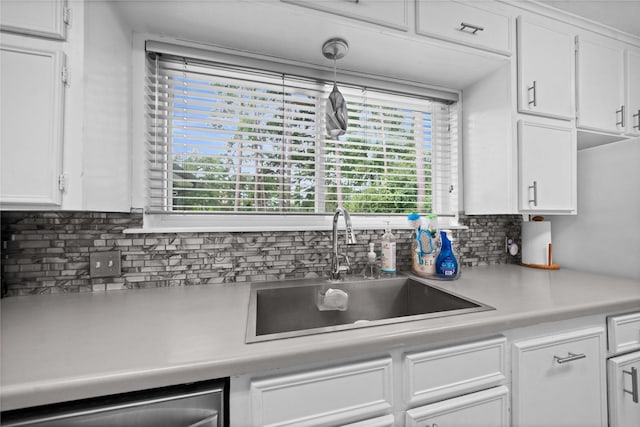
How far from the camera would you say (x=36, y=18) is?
77cm

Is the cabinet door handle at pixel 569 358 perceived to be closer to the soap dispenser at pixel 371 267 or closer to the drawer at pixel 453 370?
the drawer at pixel 453 370

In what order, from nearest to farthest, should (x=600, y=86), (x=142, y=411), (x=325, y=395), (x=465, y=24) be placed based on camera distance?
(x=142, y=411)
(x=325, y=395)
(x=465, y=24)
(x=600, y=86)

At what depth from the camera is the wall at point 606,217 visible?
1336 mm

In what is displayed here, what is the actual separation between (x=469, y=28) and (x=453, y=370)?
1446mm

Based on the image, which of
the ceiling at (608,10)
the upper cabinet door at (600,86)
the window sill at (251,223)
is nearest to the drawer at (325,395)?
the window sill at (251,223)

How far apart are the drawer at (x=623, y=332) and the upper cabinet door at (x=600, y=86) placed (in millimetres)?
1043

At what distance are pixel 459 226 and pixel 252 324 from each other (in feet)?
4.46

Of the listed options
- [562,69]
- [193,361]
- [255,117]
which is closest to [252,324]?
[193,361]

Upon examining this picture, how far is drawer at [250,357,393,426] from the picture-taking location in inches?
24.6

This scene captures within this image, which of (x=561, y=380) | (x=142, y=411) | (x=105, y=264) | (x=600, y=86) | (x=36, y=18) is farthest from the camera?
(x=600, y=86)

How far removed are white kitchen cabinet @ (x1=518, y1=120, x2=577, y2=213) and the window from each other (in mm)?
364

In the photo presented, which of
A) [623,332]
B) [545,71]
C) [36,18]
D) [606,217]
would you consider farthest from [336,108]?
[606,217]

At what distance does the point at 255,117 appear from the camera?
138 cm

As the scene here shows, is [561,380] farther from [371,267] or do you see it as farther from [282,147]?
[282,147]
